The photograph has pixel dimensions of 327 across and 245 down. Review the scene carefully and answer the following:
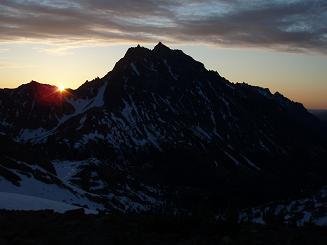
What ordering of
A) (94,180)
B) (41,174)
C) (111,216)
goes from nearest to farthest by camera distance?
(111,216)
(41,174)
(94,180)

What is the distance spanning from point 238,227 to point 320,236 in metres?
1.58

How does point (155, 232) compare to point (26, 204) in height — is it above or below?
above

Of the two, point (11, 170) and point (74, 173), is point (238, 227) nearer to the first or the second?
point (11, 170)

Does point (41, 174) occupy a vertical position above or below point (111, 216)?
below

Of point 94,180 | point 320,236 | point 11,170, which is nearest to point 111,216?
point 320,236

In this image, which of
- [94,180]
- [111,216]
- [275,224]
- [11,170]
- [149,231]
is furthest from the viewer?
[94,180]

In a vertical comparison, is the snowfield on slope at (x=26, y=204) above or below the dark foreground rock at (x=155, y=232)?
below

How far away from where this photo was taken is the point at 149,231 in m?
10.1

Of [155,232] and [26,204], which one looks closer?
[155,232]

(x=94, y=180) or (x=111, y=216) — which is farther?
(x=94, y=180)

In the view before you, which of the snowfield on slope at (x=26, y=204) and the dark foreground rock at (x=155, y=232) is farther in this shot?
the snowfield on slope at (x=26, y=204)

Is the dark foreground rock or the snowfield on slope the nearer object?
the dark foreground rock

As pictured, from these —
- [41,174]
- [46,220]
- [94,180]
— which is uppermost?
[46,220]

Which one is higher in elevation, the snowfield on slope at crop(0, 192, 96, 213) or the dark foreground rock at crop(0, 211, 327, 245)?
the dark foreground rock at crop(0, 211, 327, 245)
